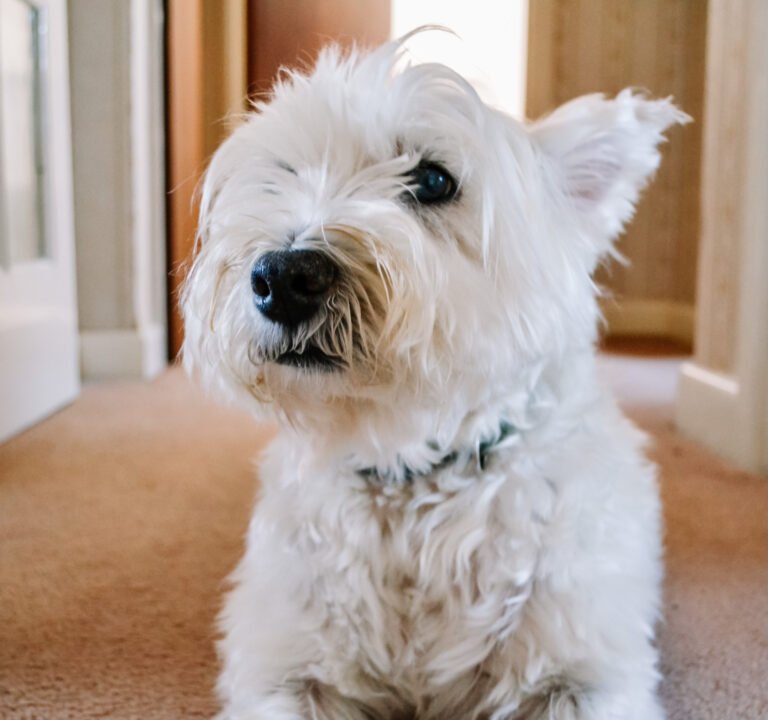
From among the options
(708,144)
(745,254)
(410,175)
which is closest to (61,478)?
(410,175)

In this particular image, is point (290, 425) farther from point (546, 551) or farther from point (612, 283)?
point (612, 283)

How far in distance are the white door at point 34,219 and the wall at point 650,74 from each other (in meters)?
2.69

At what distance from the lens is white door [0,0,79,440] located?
2.17 metres

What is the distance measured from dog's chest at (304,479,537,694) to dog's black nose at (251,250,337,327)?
0.27 meters

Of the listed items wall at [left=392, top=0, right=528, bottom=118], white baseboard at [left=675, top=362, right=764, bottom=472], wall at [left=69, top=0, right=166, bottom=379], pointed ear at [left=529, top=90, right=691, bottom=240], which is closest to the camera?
pointed ear at [left=529, top=90, right=691, bottom=240]

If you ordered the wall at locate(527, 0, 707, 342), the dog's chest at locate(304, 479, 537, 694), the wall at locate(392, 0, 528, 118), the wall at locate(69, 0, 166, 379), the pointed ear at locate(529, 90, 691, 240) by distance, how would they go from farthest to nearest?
the wall at locate(527, 0, 707, 342), the wall at locate(392, 0, 528, 118), the wall at locate(69, 0, 166, 379), the pointed ear at locate(529, 90, 691, 240), the dog's chest at locate(304, 479, 537, 694)

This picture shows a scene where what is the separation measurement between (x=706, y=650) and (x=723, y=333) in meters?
1.22

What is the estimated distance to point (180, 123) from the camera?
3.32 meters

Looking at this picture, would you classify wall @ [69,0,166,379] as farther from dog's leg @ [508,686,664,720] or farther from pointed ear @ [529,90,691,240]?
dog's leg @ [508,686,664,720]

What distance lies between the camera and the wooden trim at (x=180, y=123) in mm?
3240

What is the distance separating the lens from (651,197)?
15.0 feet

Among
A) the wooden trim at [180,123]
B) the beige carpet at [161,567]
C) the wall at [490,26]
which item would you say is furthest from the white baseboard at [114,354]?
the wall at [490,26]

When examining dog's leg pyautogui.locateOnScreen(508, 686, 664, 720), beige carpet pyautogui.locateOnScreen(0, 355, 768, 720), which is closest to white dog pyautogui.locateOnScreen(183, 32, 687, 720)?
dog's leg pyautogui.locateOnScreen(508, 686, 664, 720)

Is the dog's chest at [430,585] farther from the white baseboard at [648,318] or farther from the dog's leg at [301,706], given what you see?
the white baseboard at [648,318]
